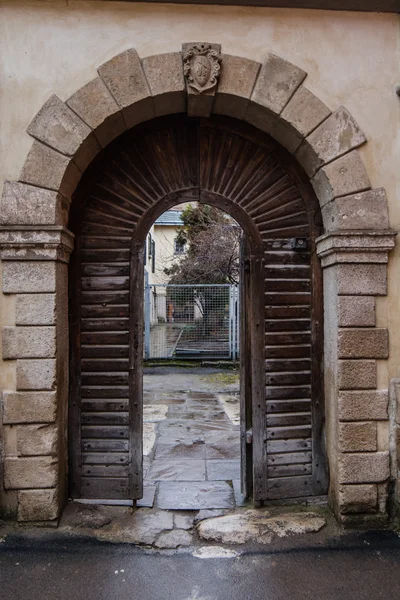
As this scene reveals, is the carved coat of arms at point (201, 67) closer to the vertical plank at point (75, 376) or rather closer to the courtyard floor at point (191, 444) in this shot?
the vertical plank at point (75, 376)

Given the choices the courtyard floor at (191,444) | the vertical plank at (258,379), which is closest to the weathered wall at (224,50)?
the vertical plank at (258,379)

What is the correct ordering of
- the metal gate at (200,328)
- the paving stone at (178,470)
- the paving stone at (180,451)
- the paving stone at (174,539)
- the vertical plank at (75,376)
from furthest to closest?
the metal gate at (200,328)
the paving stone at (180,451)
the paving stone at (178,470)
the vertical plank at (75,376)
the paving stone at (174,539)

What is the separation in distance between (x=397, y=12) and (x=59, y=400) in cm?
437

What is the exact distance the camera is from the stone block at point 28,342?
3.68m

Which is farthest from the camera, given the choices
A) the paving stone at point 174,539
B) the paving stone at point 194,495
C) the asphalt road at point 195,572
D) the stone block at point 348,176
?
the paving stone at point 194,495

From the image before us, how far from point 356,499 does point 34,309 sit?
3.06 meters

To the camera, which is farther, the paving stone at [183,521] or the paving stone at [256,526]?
the paving stone at [183,521]

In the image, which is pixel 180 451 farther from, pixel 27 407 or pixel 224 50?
pixel 224 50

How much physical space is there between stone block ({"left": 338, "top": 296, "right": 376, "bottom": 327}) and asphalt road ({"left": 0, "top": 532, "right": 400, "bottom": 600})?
1.72m

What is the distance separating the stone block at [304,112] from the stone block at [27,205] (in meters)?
2.06

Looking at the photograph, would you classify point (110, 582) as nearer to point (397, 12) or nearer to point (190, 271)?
point (397, 12)

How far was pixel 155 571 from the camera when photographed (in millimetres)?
3254

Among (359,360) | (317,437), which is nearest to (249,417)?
(317,437)

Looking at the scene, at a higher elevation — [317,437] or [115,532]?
[317,437]
